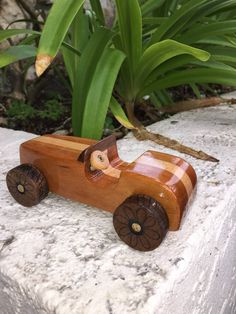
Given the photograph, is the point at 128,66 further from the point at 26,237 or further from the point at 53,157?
the point at 26,237

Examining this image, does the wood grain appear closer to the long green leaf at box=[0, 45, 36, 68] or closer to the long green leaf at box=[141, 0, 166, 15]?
the long green leaf at box=[0, 45, 36, 68]

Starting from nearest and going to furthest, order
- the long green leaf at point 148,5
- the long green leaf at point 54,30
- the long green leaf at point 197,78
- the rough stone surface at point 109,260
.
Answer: the rough stone surface at point 109,260, the long green leaf at point 54,30, the long green leaf at point 197,78, the long green leaf at point 148,5

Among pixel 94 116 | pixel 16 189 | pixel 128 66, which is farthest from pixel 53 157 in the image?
pixel 128 66

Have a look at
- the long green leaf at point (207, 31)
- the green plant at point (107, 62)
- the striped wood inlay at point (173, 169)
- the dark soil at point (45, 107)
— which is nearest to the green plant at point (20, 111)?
the dark soil at point (45, 107)

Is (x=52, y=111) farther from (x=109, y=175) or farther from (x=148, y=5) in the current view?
(x=109, y=175)

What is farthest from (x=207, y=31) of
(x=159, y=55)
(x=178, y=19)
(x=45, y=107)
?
(x=45, y=107)

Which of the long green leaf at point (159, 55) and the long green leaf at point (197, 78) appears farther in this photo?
the long green leaf at point (197, 78)

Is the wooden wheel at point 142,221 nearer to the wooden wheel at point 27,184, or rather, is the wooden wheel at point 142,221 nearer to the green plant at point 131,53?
the wooden wheel at point 27,184
